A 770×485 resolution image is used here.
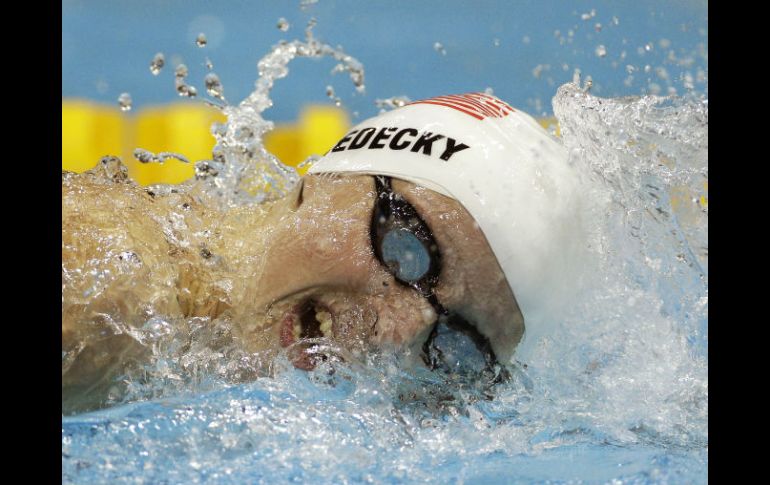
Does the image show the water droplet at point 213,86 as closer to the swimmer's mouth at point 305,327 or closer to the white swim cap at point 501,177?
the white swim cap at point 501,177

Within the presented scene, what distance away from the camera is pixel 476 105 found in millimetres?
1393

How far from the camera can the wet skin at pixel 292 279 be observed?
1153 millimetres

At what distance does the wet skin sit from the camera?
1.15 m

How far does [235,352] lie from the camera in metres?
1.26

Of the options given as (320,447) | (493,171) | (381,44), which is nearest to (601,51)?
(493,171)

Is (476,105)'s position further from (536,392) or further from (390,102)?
(390,102)

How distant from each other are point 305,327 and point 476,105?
1.51 ft

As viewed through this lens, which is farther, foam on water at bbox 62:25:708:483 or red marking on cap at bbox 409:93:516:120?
red marking on cap at bbox 409:93:516:120

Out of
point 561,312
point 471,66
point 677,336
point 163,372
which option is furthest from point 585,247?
point 471,66

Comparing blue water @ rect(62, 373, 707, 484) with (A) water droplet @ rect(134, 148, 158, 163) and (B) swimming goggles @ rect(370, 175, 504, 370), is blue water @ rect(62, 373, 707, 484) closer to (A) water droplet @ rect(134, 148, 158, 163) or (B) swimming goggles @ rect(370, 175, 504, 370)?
(B) swimming goggles @ rect(370, 175, 504, 370)

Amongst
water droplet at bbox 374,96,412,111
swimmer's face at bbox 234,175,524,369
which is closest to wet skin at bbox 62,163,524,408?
swimmer's face at bbox 234,175,524,369

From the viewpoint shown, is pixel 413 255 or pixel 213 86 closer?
pixel 413 255

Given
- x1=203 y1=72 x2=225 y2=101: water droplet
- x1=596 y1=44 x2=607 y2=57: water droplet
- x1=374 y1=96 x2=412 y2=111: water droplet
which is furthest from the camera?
x1=374 y1=96 x2=412 y2=111: water droplet

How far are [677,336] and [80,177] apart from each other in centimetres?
98
